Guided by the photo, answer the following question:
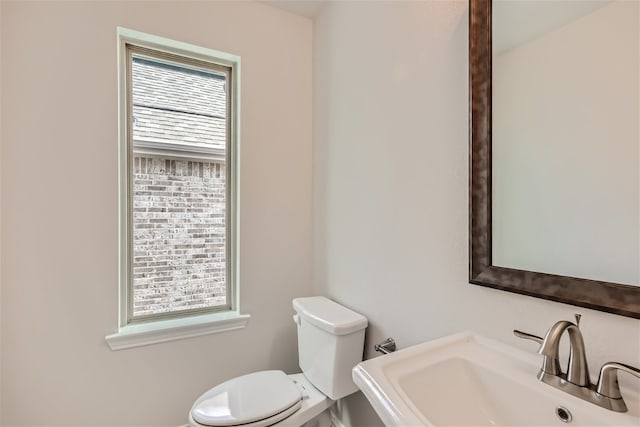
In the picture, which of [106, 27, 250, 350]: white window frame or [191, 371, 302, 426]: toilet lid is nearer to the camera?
[191, 371, 302, 426]: toilet lid

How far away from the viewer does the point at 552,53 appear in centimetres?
77

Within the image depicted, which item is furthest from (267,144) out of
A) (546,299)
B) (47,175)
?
(546,299)

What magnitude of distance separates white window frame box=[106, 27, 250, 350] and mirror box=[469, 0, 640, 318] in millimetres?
1229

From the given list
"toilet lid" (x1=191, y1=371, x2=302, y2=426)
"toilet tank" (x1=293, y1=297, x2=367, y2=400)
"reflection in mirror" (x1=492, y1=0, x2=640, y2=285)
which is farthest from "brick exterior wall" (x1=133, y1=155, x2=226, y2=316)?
"reflection in mirror" (x1=492, y1=0, x2=640, y2=285)

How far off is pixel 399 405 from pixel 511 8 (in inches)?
40.8

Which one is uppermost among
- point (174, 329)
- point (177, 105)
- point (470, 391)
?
point (177, 105)

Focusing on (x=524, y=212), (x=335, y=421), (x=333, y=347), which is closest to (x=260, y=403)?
(x=333, y=347)

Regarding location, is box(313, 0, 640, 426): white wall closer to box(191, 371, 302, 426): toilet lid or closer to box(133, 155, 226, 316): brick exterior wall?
box(191, 371, 302, 426): toilet lid

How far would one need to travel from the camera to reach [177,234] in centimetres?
164

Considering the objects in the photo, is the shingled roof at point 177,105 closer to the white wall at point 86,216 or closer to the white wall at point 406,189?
the white wall at point 86,216

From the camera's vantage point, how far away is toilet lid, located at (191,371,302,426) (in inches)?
45.2

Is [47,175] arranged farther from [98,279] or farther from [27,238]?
[98,279]

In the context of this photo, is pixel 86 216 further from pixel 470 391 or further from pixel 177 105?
pixel 470 391

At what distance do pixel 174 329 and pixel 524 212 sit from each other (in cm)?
156
